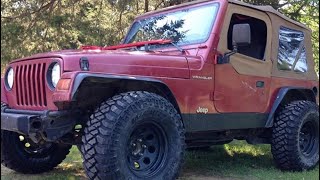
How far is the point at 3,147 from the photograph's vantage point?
188 inches

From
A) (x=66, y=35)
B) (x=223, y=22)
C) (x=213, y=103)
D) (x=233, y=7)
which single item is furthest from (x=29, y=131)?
(x=66, y=35)

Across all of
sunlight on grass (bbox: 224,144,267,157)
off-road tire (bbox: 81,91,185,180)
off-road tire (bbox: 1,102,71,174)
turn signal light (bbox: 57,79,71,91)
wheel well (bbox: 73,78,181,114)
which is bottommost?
sunlight on grass (bbox: 224,144,267,157)

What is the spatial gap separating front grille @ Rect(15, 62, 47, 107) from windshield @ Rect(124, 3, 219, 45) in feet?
5.59

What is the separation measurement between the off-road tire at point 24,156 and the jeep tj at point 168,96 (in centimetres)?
1

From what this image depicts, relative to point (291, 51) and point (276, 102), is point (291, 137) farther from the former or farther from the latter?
point (291, 51)

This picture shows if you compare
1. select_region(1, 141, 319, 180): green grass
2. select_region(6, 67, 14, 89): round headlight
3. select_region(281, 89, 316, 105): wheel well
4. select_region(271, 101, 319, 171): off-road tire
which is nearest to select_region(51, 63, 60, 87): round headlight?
select_region(6, 67, 14, 89): round headlight

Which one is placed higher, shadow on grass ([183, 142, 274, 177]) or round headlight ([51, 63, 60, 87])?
round headlight ([51, 63, 60, 87])

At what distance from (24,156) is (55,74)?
1.58 m

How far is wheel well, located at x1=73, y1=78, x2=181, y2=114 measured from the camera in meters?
3.82

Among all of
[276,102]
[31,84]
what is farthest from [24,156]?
[276,102]

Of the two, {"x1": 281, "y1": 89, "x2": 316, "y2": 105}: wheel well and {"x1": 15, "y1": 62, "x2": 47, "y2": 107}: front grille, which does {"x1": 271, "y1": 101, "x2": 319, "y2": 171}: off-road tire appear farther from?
{"x1": 15, "y1": 62, "x2": 47, "y2": 107}: front grille

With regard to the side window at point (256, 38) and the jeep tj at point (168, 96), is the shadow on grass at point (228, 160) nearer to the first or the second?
the jeep tj at point (168, 96)

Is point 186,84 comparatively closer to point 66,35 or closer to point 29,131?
point 29,131

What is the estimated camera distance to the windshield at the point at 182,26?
4945 millimetres
